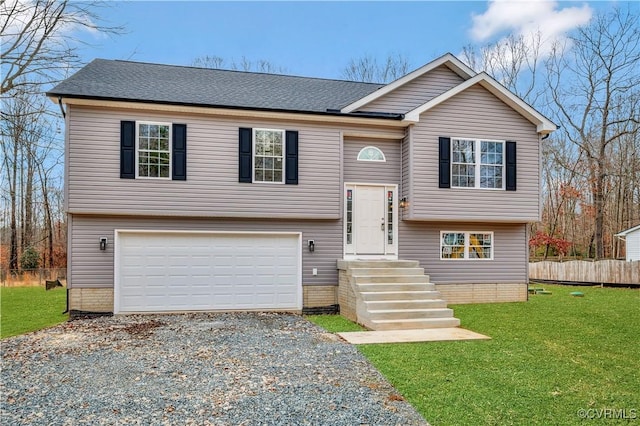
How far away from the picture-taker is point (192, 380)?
5227mm

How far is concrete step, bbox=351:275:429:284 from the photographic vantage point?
31.9 ft

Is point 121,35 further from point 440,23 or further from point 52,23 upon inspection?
point 440,23

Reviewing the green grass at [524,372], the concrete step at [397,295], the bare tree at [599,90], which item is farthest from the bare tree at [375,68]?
the green grass at [524,372]

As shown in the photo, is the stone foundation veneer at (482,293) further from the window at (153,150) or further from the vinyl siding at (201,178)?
the window at (153,150)

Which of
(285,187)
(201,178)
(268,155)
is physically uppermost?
(268,155)

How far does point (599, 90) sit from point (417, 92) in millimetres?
17433

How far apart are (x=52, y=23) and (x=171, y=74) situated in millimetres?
3029

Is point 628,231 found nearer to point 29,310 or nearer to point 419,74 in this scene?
point 419,74

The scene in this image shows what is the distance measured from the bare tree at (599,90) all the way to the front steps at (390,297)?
16449mm

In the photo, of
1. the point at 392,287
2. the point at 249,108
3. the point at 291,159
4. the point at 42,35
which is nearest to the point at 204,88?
the point at 249,108

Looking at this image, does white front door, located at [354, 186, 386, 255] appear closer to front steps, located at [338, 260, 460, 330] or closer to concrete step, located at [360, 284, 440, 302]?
front steps, located at [338, 260, 460, 330]

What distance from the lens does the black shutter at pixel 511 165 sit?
11391mm

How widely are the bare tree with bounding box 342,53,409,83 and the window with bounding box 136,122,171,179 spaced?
1779 cm

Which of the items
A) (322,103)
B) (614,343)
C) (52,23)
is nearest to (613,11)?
(322,103)
